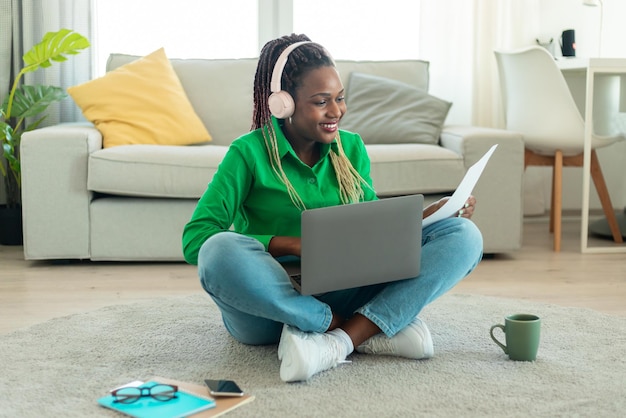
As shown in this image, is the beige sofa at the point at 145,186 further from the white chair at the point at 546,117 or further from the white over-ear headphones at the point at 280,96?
the white over-ear headphones at the point at 280,96

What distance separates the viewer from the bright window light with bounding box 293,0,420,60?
4059 millimetres

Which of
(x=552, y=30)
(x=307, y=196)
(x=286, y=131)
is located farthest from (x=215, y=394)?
(x=552, y=30)

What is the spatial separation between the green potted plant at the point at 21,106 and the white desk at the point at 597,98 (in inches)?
77.1

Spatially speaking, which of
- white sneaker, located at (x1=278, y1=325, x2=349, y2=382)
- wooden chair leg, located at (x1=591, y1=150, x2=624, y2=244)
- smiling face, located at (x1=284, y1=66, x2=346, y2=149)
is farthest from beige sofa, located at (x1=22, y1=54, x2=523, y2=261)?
white sneaker, located at (x1=278, y1=325, x2=349, y2=382)

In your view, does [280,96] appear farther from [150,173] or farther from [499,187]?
[499,187]

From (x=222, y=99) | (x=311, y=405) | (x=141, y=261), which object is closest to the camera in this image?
(x=311, y=405)

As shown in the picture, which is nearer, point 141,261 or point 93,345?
point 93,345

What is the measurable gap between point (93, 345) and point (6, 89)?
2.03 metres

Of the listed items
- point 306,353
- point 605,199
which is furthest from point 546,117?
point 306,353

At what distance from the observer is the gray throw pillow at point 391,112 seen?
3539 millimetres

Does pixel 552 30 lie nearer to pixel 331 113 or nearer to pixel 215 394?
pixel 331 113

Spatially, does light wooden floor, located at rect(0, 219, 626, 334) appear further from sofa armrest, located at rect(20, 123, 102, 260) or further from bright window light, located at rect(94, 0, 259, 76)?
bright window light, located at rect(94, 0, 259, 76)

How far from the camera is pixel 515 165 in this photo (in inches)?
128

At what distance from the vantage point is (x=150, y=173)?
3088 millimetres
